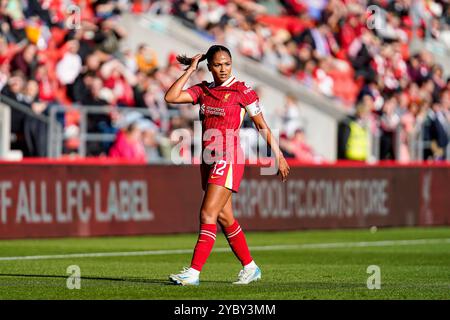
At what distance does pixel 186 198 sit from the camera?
2239 cm

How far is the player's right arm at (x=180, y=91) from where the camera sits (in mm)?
12461

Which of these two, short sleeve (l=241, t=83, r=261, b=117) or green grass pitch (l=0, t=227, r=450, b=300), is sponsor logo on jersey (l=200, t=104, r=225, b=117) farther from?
green grass pitch (l=0, t=227, r=450, b=300)

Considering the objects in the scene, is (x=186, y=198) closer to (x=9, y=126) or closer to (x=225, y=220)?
(x=9, y=126)

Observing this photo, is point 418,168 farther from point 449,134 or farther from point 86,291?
point 86,291

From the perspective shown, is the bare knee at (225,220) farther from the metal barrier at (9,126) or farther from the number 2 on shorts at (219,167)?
the metal barrier at (9,126)

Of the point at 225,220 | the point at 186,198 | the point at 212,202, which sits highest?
the point at 186,198

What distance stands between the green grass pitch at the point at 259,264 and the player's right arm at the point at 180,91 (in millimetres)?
1749

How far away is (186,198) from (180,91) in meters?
9.96

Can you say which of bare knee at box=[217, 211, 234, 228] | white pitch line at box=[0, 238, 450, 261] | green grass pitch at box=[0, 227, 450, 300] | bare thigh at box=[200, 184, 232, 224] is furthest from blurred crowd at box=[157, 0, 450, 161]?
bare thigh at box=[200, 184, 232, 224]

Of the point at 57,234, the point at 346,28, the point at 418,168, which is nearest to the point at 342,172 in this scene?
the point at 418,168

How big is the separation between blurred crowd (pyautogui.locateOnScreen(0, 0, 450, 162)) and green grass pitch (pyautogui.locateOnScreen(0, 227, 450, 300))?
90.5 inches

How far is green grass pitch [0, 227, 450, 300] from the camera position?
11.7 m

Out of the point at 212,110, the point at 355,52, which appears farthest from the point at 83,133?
the point at 355,52

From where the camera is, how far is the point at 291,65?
3009cm
